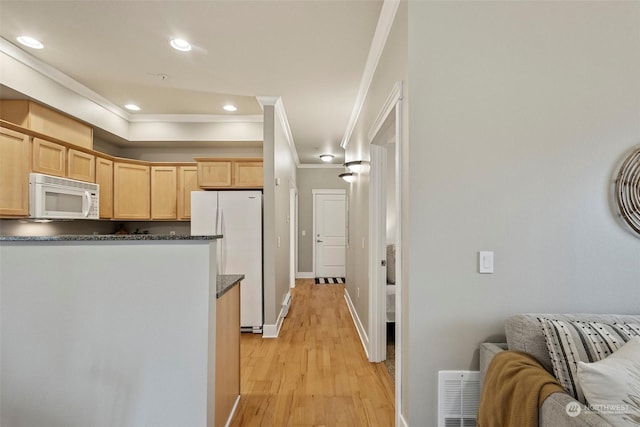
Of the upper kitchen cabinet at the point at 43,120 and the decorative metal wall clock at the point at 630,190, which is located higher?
the upper kitchen cabinet at the point at 43,120

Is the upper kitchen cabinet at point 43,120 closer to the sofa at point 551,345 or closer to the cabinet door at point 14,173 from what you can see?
the cabinet door at point 14,173

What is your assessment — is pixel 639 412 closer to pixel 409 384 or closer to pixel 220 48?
pixel 409 384

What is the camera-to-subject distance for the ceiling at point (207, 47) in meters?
2.12

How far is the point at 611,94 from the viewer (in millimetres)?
1712

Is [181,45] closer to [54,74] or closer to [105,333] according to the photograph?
[54,74]

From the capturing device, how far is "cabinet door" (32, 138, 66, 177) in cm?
290

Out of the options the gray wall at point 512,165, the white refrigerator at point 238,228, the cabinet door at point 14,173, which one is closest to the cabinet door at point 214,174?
the white refrigerator at point 238,228

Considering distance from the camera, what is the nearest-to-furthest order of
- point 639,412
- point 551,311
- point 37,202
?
1. point 639,412
2. point 551,311
3. point 37,202

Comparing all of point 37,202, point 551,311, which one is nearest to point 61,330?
point 37,202

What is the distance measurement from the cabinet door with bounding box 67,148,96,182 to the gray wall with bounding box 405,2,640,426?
3.63m

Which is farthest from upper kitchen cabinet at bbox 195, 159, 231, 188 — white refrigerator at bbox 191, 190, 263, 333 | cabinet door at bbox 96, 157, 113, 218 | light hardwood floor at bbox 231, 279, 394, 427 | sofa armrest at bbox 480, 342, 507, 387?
sofa armrest at bbox 480, 342, 507, 387

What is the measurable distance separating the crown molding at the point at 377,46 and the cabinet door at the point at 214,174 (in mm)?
1844

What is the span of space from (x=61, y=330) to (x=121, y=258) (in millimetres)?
483

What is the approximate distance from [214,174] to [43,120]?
1.73 m
